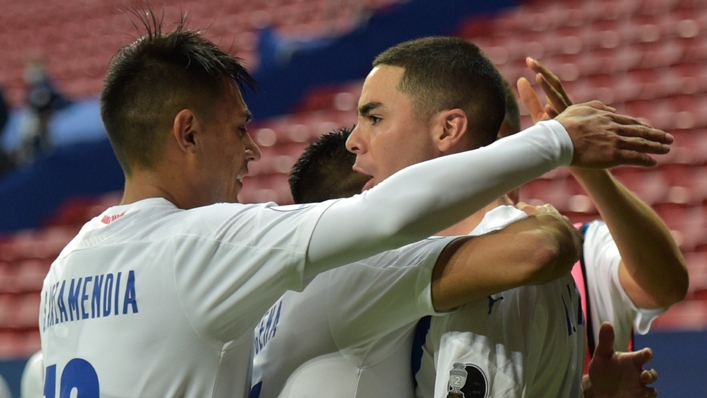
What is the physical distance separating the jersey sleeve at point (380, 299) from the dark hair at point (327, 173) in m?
0.55

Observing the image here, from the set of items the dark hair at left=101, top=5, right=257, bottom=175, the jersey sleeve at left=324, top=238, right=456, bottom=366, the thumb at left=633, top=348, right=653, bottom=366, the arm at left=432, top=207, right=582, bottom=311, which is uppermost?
the dark hair at left=101, top=5, right=257, bottom=175

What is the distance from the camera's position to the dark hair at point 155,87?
1.92m

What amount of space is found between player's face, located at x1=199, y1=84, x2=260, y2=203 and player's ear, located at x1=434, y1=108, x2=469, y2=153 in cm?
43

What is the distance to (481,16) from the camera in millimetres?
9734

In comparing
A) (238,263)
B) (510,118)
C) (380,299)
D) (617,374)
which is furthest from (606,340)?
(238,263)

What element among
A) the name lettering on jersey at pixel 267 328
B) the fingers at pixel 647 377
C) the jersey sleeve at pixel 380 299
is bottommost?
the fingers at pixel 647 377

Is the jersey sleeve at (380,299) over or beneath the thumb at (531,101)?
beneath

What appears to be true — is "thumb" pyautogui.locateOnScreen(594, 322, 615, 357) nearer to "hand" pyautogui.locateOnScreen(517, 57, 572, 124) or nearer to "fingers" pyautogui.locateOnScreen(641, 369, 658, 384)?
"fingers" pyautogui.locateOnScreen(641, 369, 658, 384)

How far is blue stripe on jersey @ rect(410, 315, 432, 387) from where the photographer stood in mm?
1833

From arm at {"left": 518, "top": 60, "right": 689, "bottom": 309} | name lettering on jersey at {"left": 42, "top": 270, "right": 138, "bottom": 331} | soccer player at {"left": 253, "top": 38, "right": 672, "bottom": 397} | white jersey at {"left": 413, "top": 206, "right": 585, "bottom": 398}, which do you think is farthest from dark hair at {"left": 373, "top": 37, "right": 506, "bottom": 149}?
name lettering on jersey at {"left": 42, "top": 270, "right": 138, "bottom": 331}

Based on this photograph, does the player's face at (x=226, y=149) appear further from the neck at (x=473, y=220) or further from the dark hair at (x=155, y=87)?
the neck at (x=473, y=220)

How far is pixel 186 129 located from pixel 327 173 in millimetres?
552

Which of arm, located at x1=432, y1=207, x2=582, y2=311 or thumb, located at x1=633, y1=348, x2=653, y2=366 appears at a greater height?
arm, located at x1=432, y1=207, x2=582, y2=311

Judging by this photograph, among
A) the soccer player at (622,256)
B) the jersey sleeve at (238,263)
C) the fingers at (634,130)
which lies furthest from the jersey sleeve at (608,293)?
the jersey sleeve at (238,263)
